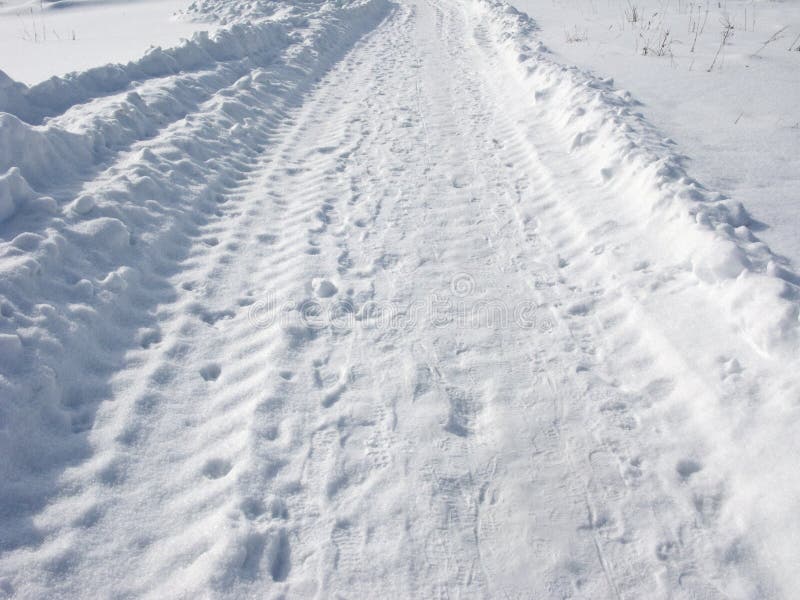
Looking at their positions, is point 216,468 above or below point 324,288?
below

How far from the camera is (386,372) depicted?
316 cm

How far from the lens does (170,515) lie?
2373mm

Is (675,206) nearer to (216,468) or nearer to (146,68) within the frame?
(216,468)

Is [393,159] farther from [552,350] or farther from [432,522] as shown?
[432,522]

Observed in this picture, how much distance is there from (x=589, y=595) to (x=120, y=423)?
7.56ft

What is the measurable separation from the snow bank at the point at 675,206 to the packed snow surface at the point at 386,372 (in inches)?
1.0

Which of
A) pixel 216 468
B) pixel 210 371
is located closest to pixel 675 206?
pixel 210 371

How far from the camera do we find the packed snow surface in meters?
2.24

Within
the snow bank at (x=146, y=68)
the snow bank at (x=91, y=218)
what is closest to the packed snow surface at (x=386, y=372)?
the snow bank at (x=91, y=218)

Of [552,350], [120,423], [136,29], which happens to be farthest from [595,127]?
[136,29]

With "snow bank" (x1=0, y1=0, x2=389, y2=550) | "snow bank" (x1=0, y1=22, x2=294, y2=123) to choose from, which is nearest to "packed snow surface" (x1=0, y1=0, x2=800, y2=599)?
"snow bank" (x1=0, y1=0, x2=389, y2=550)

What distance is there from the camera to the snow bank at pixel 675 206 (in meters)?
3.04

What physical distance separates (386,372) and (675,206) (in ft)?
8.64

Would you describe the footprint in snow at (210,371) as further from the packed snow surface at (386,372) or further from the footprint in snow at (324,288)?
the footprint in snow at (324,288)
